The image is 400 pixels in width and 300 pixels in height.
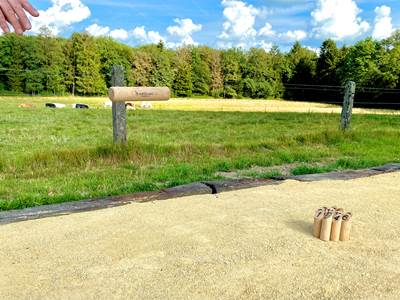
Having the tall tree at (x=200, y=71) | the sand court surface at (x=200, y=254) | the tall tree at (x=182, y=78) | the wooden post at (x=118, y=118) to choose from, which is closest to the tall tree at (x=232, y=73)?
the tall tree at (x=200, y=71)

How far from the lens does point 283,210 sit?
3758 mm

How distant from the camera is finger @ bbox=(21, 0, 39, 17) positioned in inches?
94.9

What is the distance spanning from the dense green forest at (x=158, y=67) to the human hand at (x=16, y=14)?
35257 millimetres

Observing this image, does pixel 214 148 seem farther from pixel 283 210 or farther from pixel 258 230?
pixel 258 230

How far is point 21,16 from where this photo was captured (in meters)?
2.39

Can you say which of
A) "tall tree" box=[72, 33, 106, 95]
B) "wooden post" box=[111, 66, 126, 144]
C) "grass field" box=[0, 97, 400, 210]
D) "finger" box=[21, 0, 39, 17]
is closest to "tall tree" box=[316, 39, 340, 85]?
"tall tree" box=[72, 33, 106, 95]

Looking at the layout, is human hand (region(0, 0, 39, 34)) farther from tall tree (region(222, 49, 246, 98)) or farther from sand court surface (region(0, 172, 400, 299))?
tall tree (region(222, 49, 246, 98))

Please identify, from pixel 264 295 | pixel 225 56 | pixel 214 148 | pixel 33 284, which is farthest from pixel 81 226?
pixel 225 56

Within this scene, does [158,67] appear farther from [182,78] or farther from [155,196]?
[155,196]

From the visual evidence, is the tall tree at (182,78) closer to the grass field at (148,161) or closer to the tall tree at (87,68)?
the tall tree at (87,68)

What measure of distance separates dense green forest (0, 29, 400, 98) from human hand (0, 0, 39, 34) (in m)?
35.3

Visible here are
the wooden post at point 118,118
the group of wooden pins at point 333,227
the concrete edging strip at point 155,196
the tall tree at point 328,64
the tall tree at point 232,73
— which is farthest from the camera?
the tall tree at point 328,64

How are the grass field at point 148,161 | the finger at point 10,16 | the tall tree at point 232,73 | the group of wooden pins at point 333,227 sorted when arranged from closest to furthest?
the finger at point 10,16 < the group of wooden pins at point 333,227 < the grass field at point 148,161 < the tall tree at point 232,73

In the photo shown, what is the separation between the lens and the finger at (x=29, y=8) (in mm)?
2410
